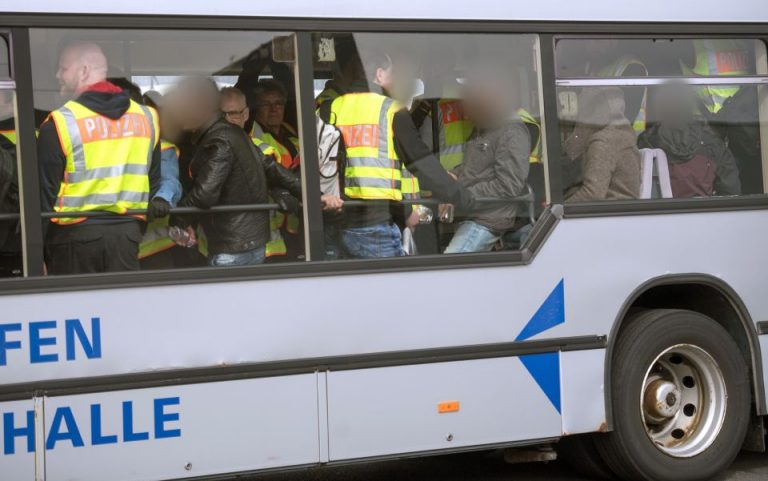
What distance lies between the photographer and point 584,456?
6770 millimetres

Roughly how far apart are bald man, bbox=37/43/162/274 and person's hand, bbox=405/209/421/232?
1367 mm

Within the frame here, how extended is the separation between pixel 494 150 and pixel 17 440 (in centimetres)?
299

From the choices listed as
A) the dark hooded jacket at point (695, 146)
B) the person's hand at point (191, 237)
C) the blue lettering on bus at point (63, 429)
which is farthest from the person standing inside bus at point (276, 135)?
the dark hooded jacket at point (695, 146)

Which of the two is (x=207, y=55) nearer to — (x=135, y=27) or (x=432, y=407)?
(x=135, y=27)

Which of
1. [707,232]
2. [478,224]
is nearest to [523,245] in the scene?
[478,224]

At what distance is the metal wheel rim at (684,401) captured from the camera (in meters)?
6.61

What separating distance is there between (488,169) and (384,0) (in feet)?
3.68

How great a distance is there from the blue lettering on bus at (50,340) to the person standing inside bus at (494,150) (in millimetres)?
2180

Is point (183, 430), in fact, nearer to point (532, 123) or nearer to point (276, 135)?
point (276, 135)

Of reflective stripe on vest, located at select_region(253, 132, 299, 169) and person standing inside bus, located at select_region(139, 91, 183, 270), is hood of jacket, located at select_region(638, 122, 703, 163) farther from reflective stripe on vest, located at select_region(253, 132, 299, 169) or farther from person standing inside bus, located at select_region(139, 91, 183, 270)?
person standing inside bus, located at select_region(139, 91, 183, 270)

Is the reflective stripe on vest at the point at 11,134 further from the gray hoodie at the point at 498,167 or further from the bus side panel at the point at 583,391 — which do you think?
the bus side panel at the point at 583,391

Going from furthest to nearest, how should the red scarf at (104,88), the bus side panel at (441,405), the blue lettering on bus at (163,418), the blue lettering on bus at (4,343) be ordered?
the bus side panel at (441,405) < the red scarf at (104,88) < the blue lettering on bus at (163,418) < the blue lettering on bus at (4,343)

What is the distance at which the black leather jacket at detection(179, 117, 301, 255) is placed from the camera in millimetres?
5777

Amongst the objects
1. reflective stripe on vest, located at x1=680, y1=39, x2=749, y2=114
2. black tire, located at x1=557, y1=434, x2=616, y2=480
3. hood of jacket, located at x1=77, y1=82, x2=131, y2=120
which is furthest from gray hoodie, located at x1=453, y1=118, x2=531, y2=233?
hood of jacket, located at x1=77, y1=82, x2=131, y2=120
